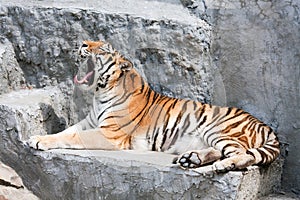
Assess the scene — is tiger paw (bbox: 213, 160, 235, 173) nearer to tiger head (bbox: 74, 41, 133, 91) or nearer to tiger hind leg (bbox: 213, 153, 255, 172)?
tiger hind leg (bbox: 213, 153, 255, 172)

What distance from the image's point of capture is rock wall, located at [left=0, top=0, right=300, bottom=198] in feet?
14.4

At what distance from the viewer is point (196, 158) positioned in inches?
149

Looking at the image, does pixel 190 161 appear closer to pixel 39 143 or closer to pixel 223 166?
pixel 223 166

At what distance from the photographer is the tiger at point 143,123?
4.06 metres

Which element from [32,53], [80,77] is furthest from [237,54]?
[32,53]

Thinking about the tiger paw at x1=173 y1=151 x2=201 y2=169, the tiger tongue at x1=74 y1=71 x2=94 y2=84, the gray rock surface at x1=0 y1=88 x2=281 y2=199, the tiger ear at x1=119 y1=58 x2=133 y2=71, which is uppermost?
the tiger ear at x1=119 y1=58 x2=133 y2=71

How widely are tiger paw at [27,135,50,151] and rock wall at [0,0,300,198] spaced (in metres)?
0.39

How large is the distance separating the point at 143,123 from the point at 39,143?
643 mm

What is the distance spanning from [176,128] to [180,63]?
491mm

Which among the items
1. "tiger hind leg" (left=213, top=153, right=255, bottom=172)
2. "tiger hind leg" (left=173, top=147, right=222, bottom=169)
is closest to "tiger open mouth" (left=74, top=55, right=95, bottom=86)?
"tiger hind leg" (left=173, top=147, right=222, bottom=169)

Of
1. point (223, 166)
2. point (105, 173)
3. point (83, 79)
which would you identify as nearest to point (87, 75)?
point (83, 79)

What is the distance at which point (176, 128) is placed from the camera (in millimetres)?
4270

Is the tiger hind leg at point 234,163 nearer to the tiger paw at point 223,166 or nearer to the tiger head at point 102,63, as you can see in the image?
the tiger paw at point 223,166

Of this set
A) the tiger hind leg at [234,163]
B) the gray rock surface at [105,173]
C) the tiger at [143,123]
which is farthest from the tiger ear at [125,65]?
the tiger hind leg at [234,163]
